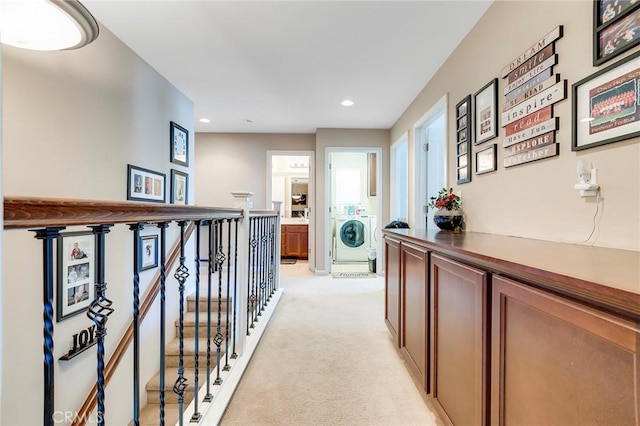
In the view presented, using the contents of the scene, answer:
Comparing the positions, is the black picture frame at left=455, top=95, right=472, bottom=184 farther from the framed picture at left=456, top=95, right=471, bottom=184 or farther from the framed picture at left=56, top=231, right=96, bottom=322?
the framed picture at left=56, top=231, right=96, bottom=322

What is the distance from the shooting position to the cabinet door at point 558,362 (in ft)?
1.98

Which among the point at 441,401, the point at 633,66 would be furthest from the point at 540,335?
the point at 633,66

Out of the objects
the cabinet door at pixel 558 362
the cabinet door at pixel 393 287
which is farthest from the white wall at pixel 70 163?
the cabinet door at pixel 558 362

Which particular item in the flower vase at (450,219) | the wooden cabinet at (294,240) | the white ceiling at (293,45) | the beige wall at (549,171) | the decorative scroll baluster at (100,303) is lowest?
the wooden cabinet at (294,240)

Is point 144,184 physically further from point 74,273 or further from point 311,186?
point 311,186

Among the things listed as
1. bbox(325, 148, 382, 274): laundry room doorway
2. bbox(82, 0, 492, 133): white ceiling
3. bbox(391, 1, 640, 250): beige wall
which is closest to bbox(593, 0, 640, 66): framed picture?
bbox(391, 1, 640, 250): beige wall

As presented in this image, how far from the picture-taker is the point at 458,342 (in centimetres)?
122

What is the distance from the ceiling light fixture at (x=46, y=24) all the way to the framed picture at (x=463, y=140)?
2297mm

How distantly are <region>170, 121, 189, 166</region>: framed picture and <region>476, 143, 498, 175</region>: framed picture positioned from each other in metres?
3.05

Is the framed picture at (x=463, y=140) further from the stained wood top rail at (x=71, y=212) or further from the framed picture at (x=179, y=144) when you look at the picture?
the framed picture at (x=179, y=144)

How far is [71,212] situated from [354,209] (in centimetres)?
578

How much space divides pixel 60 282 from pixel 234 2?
2183 mm

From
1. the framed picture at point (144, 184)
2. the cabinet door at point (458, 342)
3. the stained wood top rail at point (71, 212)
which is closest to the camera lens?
the stained wood top rail at point (71, 212)

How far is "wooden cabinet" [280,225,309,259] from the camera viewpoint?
22.6 ft
